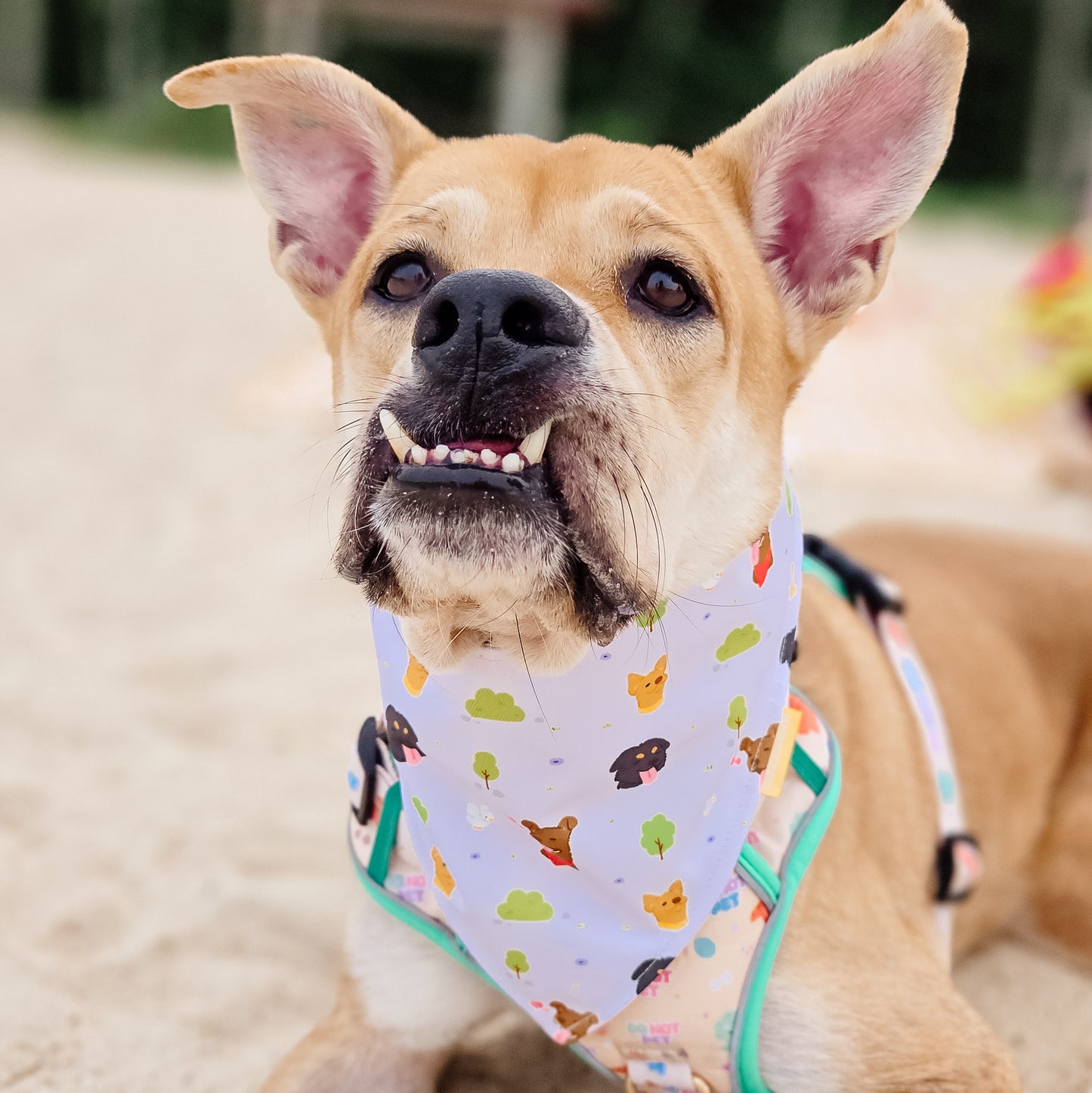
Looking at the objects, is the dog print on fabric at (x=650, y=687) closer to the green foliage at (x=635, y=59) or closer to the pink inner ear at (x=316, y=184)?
the pink inner ear at (x=316, y=184)

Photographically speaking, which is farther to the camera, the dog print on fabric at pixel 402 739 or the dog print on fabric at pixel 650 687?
the dog print on fabric at pixel 402 739

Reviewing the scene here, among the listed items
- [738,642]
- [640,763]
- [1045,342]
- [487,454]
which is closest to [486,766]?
[640,763]

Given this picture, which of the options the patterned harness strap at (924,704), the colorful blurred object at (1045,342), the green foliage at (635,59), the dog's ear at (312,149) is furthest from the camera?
the green foliage at (635,59)

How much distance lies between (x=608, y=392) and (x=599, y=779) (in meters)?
0.67

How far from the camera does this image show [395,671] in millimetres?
2064

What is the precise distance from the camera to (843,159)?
2.22m

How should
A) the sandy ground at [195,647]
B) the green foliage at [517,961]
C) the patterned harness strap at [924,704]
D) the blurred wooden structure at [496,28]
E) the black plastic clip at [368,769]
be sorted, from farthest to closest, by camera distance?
the blurred wooden structure at [496,28], the sandy ground at [195,647], the patterned harness strap at [924,704], the black plastic clip at [368,769], the green foliage at [517,961]

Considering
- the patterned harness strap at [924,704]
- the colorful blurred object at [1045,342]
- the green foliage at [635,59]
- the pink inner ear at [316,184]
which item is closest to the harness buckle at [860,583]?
the patterned harness strap at [924,704]

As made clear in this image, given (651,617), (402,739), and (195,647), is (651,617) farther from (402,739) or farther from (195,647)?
(195,647)

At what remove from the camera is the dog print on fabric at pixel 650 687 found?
1.94 meters

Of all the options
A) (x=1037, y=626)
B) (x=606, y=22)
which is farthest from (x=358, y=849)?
(x=606, y=22)

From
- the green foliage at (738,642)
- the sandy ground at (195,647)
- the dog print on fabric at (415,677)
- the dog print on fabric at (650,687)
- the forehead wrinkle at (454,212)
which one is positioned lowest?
the sandy ground at (195,647)

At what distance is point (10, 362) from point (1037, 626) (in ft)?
22.2

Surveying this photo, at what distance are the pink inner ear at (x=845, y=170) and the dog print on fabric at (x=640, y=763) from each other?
0.97 metres
